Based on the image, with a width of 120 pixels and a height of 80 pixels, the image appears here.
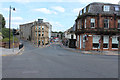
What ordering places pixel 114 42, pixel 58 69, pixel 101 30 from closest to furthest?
pixel 58 69, pixel 101 30, pixel 114 42

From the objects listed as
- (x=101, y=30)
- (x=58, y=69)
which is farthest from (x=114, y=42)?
(x=58, y=69)

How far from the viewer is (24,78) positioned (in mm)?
6785

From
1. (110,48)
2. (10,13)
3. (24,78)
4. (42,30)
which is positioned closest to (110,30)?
(110,48)

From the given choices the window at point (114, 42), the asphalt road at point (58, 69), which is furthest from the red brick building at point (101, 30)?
the asphalt road at point (58, 69)

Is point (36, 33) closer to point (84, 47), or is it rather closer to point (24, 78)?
point (84, 47)

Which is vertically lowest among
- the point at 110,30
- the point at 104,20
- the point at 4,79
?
the point at 4,79

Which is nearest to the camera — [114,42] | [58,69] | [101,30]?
[58,69]

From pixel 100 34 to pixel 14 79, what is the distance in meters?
24.4

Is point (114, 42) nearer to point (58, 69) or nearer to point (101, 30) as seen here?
point (101, 30)

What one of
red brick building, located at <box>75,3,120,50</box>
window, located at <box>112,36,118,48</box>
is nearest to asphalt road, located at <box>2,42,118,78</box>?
red brick building, located at <box>75,3,120,50</box>

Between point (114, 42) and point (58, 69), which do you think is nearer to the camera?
point (58, 69)

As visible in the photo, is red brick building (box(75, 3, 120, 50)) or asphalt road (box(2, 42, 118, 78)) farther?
red brick building (box(75, 3, 120, 50))

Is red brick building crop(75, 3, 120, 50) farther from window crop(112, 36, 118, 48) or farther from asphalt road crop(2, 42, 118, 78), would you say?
asphalt road crop(2, 42, 118, 78)

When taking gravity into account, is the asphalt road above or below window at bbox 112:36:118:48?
below
